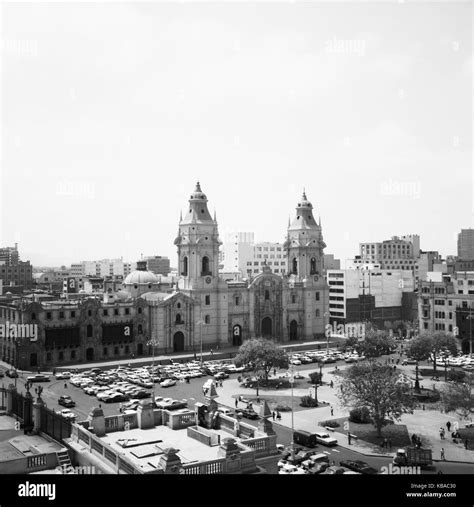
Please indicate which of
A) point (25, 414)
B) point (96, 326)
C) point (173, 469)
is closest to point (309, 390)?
point (96, 326)

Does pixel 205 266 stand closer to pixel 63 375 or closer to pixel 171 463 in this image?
pixel 63 375

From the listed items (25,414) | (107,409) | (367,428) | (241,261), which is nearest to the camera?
(25,414)

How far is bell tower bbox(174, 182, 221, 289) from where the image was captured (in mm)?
96188

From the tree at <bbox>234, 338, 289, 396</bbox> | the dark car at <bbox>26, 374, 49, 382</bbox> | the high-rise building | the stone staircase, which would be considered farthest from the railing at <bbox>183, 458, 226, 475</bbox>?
the high-rise building

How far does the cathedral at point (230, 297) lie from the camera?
93188mm

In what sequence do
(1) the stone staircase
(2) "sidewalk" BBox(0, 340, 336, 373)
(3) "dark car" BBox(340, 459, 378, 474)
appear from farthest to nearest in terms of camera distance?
(2) "sidewalk" BBox(0, 340, 336, 373) < (3) "dark car" BBox(340, 459, 378, 474) < (1) the stone staircase

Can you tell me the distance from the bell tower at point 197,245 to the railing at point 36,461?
74.6 meters

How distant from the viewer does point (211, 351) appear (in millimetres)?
91438

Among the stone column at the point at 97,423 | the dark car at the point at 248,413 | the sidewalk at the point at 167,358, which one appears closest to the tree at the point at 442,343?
the sidewalk at the point at 167,358

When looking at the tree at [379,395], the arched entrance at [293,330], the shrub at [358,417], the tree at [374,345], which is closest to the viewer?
the tree at [379,395]

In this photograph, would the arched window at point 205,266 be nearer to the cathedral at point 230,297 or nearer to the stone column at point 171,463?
the cathedral at point 230,297

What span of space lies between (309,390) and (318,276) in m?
45.3

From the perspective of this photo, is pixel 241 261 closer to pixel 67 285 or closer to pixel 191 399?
pixel 67 285

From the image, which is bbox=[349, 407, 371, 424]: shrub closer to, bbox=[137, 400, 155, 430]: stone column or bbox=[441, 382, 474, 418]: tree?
bbox=[441, 382, 474, 418]: tree
